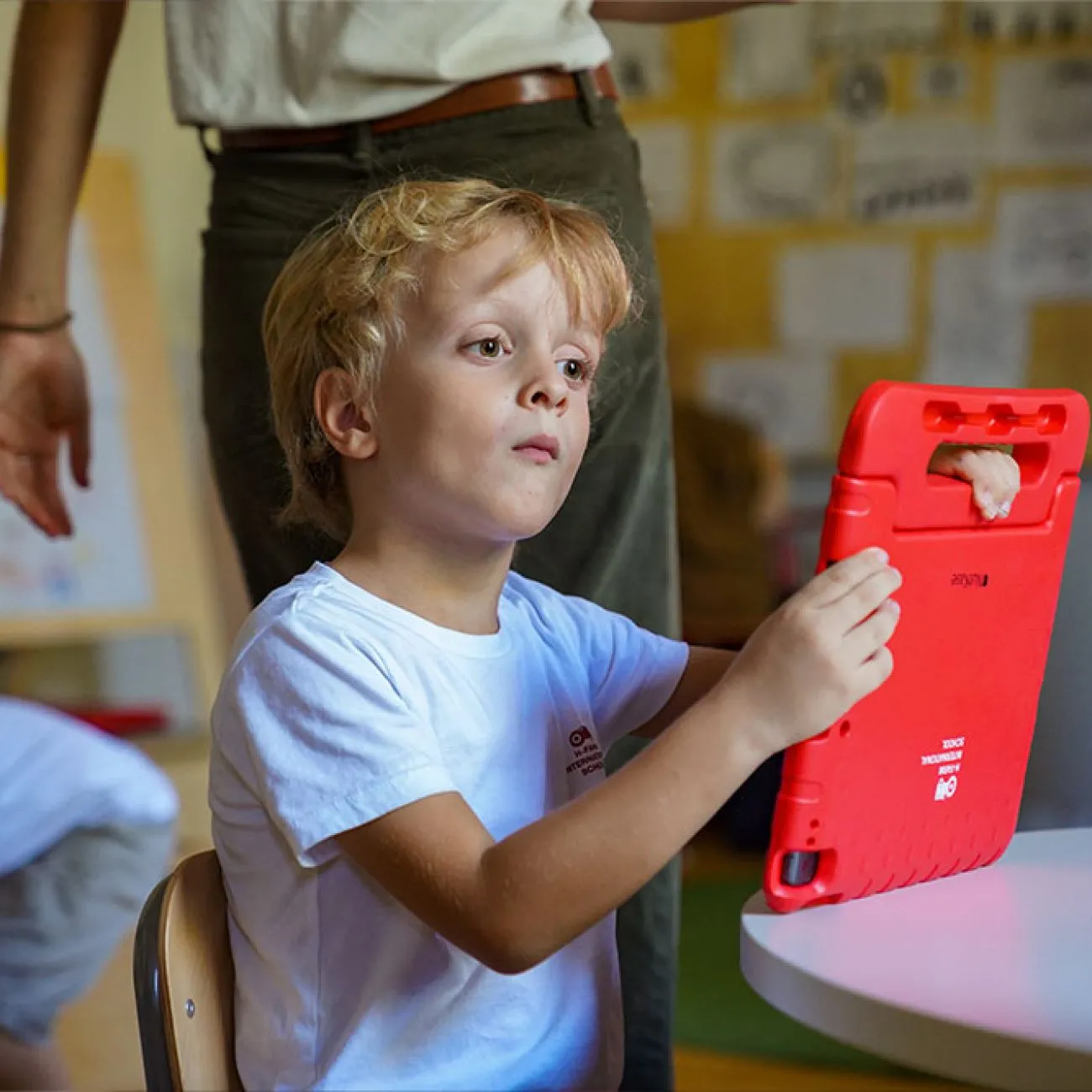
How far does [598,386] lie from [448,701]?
33 cm

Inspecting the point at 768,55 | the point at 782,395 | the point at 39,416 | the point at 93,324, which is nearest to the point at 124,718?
the point at 93,324

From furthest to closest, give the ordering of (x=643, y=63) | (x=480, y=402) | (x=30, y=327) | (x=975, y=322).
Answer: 1. (x=643, y=63)
2. (x=975, y=322)
3. (x=30, y=327)
4. (x=480, y=402)

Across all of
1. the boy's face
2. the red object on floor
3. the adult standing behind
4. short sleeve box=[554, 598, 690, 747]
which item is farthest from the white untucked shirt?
the red object on floor

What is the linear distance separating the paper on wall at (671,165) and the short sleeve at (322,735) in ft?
9.49

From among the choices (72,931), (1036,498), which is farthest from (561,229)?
(72,931)

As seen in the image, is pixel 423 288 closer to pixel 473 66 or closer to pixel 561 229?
pixel 561 229

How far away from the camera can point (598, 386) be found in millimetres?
1100

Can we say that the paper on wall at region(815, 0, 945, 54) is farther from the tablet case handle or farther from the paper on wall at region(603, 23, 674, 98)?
the tablet case handle

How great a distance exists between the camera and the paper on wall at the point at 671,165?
356 centimetres

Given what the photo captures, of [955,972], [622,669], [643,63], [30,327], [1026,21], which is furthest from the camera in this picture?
[643,63]

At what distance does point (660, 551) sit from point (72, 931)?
117cm

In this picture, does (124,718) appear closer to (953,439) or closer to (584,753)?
(584,753)

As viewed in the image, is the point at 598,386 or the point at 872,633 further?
the point at 598,386

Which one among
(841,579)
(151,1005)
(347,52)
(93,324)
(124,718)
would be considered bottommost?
(124,718)
